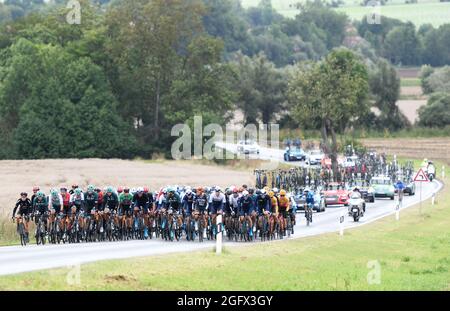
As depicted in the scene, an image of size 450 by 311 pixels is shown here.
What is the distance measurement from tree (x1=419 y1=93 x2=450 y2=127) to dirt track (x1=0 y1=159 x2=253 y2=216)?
39.6 metres

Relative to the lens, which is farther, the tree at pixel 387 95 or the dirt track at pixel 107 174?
the tree at pixel 387 95

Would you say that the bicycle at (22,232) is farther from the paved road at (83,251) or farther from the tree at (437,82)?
the tree at (437,82)

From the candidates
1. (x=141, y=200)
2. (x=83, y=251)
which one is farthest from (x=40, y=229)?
(x=83, y=251)

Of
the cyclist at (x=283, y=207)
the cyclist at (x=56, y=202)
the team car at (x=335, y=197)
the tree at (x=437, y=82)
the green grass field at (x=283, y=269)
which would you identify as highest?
the tree at (x=437, y=82)

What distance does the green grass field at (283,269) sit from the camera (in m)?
22.8

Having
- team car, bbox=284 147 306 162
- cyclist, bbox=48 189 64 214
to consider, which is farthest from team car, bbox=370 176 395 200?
cyclist, bbox=48 189 64 214

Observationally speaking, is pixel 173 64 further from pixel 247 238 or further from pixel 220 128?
pixel 247 238

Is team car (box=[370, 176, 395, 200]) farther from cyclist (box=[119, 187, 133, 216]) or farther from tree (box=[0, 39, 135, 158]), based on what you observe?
cyclist (box=[119, 187, 133, 216])

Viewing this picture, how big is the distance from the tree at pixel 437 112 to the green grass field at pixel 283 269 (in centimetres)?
7778

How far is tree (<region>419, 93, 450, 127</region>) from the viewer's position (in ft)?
375

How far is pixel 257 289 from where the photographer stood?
2286 centimetres

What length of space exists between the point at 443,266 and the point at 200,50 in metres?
60.8

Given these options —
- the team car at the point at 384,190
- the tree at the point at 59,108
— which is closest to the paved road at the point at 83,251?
the team car at the point at 384,190
